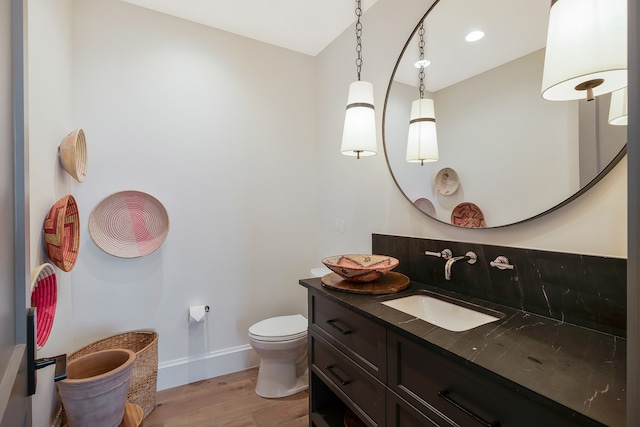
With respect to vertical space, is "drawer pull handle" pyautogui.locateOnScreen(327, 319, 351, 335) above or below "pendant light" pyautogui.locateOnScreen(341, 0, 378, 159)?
below

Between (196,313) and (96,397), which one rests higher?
(196,313)

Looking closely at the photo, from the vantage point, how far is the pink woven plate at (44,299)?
123 cm

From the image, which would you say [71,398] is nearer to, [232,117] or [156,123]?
[156,123]

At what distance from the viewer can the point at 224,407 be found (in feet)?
6.77

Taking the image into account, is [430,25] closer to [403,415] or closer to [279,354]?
[403,415]

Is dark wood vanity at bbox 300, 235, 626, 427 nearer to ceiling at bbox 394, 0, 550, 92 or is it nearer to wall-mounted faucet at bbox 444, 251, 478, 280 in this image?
wall-mounted faucet at bbox 444, 251, 478, 280

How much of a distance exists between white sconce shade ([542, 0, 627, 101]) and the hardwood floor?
2.14 metres

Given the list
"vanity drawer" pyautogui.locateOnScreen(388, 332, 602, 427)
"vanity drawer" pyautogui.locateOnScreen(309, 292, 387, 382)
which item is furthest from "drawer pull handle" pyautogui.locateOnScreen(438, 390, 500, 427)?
"vanity drawer" pyautogui.locateOnScreen(309, 292, 387, 382)

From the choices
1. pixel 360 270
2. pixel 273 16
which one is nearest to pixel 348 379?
pixel 360 270

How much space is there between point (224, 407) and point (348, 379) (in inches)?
44.7

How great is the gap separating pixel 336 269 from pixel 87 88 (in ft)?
6.56

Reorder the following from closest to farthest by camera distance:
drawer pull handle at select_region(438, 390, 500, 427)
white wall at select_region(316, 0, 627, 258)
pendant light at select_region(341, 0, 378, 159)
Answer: drawer pull handle at select_region(438, 390, 500, 427)
white wall at select_region(316, 0, 627, 258)
pendant light at select_region(341, 0, 378, 159)

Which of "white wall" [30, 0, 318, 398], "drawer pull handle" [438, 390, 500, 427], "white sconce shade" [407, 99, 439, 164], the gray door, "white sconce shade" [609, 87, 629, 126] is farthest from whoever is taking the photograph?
"white wall" [30, 0, 318, 398]

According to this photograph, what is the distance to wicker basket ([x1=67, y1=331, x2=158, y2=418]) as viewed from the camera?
1916 mm
